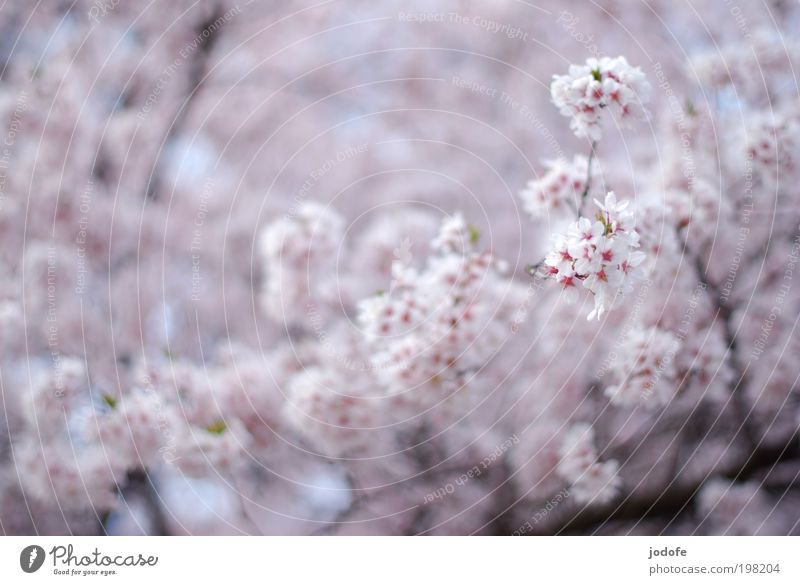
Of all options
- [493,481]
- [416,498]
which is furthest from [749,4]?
[416,498]

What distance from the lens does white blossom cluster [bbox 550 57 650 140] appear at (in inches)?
30.4

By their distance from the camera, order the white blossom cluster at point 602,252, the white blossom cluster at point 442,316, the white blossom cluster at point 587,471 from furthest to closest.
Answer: the white blossom cluster at point 587,471
the white blossom cluster at point 442,316
the white blossom cluster at point 602,252

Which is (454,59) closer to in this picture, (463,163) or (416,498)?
(463,163)

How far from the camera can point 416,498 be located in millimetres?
1158

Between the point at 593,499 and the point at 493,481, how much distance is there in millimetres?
186

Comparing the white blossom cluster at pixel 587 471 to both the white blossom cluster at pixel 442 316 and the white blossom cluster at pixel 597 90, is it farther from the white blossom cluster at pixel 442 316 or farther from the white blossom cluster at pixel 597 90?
the white blossom cluster at pixel 597 90

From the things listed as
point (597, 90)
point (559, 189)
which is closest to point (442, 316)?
point (559, 189)

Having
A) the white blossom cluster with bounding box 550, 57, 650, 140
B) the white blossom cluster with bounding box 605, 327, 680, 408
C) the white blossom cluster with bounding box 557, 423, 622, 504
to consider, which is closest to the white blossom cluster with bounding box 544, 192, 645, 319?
the white blossom cluster with bounding box 550, 57, 650, 140

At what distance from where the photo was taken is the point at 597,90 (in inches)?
30.4

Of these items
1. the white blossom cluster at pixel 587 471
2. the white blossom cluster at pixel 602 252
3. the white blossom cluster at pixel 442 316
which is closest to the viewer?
the white blossom cluster at pixel 602 252

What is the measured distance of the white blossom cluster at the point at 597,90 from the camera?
0.77 meters
